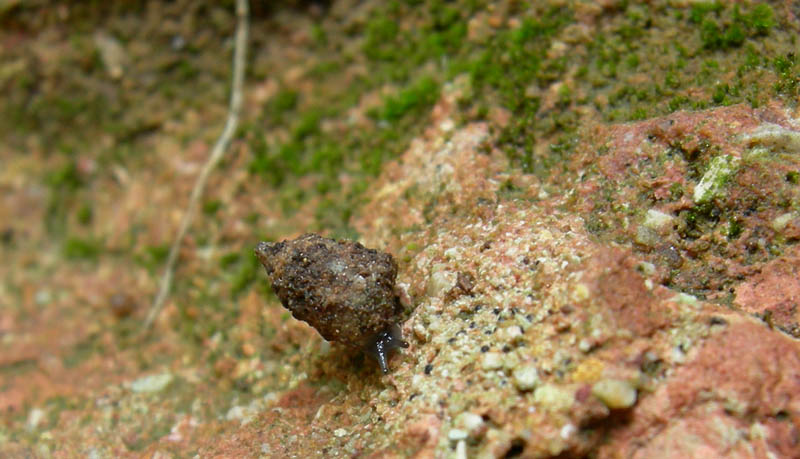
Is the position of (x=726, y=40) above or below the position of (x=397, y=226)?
above

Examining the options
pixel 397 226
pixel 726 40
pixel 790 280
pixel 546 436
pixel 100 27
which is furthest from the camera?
pixel 100 27

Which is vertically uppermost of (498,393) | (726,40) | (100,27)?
(100,27)

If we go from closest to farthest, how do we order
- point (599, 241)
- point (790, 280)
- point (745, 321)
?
1. point (745, 321)
2. point (790, 280)
3. point (599, 241)

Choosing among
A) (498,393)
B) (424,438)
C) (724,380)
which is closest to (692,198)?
(724,380)

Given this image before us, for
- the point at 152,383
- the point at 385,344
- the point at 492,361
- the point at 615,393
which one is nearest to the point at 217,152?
the point at 152,383

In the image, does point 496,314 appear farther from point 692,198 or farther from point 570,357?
point 692,198

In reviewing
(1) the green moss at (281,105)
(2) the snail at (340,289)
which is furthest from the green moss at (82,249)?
(2) the snail at (340,289)

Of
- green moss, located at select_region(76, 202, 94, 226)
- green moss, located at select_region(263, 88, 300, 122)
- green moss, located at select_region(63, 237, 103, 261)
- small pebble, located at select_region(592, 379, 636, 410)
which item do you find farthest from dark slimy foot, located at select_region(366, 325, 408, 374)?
green moss, located at select_region(76, 202, 94, 226)
